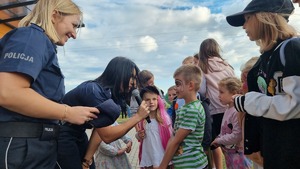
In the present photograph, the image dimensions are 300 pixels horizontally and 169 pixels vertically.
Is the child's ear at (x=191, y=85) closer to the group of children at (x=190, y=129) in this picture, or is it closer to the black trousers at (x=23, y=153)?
the group of children at (x=190, y=129)

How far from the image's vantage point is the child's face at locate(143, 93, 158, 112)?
11.5 ft

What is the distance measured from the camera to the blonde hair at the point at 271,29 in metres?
1.76

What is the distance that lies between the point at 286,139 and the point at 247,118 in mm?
450

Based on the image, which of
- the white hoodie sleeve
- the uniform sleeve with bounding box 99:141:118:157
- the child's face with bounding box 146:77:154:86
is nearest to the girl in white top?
the uniform sleeve with bounding box 99:141:118:157

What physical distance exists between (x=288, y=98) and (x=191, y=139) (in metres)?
1.33

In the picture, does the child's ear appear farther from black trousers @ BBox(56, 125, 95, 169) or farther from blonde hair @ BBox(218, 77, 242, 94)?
black trousers @ BBox(56, 125, 95, 169)

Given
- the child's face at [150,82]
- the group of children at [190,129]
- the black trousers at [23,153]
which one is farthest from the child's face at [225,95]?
the black trousers at [23,153]

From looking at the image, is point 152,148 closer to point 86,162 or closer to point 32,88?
point 86,162

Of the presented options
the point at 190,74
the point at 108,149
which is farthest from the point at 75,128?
the point at 190,74

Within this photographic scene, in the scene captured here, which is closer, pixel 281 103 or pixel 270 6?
pixel 281 103

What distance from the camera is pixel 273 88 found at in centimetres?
165

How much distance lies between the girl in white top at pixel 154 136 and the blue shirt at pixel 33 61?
1.87 m

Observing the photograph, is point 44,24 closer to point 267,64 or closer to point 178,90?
point 267,64

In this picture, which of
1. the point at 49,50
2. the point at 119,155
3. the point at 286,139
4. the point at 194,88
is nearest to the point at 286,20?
the point at 286,139
